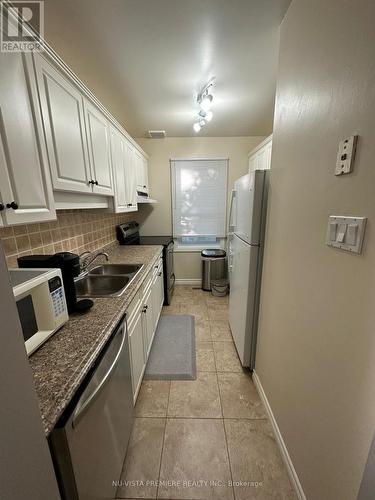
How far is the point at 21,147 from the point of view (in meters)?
0.85

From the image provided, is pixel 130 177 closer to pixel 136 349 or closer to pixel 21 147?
pixel 21 147

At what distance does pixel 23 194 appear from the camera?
2.81ft

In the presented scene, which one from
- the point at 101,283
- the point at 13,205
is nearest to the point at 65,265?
the point at 13,205

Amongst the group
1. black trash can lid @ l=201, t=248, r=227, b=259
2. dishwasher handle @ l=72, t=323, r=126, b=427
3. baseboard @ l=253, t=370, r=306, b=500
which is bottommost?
baseboard @ l=253, t=370, r=306, b=500

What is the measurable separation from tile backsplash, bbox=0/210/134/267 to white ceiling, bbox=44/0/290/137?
1144 millimetres

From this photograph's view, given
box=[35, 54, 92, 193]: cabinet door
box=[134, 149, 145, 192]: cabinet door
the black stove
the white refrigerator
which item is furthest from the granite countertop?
box=[134, 149, 145, 192]: cabinet door

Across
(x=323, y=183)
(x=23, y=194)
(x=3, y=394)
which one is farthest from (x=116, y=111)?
(x=3, y=394)

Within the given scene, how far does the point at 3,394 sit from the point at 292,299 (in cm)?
119

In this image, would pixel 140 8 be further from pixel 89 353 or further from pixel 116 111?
pixel 89 353

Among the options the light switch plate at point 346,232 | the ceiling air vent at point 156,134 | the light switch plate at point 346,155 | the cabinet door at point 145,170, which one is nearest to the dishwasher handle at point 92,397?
the light switch plate at point 346,232

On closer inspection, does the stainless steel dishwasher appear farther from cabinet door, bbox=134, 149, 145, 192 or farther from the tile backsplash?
cabinet door, bbox=134, 149, 145, 192

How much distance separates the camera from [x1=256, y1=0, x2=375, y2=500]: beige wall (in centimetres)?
65

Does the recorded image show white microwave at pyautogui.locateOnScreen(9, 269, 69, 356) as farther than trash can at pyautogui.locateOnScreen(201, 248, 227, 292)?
No

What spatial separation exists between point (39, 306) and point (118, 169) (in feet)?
5.08
